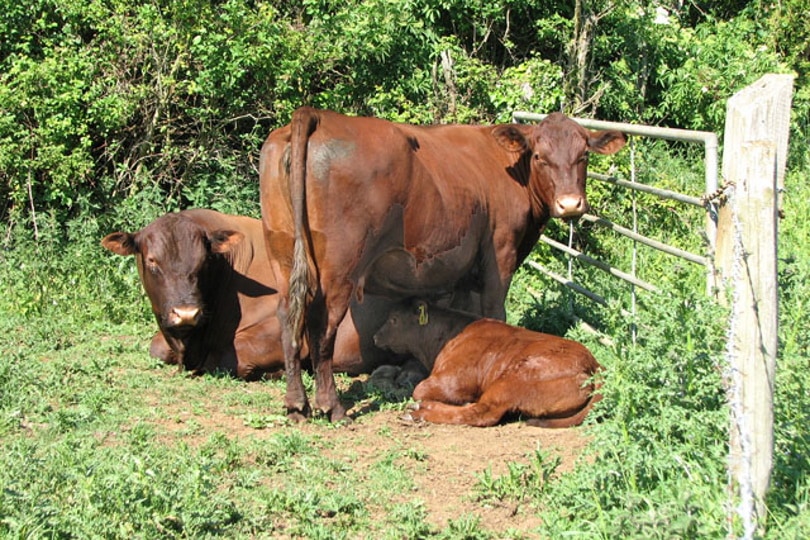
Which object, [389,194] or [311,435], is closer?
[311,435]

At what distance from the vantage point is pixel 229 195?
434 inches

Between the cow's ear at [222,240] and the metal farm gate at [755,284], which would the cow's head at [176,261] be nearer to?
the cow's ear at [222,240]

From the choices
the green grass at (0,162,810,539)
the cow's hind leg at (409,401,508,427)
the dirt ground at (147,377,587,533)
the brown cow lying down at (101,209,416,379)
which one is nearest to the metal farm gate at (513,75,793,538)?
the green grass at (0,162,810,539)

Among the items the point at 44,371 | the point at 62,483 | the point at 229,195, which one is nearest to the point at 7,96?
the point at 229,195

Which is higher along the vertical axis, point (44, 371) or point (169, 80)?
point (169, 80)

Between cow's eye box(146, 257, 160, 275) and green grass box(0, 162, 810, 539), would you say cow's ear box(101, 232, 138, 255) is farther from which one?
green grass box(0, 162, 810, 539)

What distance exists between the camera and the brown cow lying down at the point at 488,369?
6215mm

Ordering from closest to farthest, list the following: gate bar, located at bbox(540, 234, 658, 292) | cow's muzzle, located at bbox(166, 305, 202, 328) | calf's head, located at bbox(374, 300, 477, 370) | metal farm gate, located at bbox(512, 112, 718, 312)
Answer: metal farm gate, located at bbox(512, 112, 718, 312), gate bar, located at bbox(540, 234, 658, 292), calf's head, located at bbox(374, 300, 477, 370), cow's muzzle, located at bbox(166, 305, 202, 328)

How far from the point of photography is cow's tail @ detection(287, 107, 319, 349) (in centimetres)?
615

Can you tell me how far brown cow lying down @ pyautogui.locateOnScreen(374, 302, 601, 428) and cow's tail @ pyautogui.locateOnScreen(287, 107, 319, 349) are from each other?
3.45ft

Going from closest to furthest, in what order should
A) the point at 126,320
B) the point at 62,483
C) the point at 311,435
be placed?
1. the point at 62,483
2. the point at 311,435
3. the point at 126,320

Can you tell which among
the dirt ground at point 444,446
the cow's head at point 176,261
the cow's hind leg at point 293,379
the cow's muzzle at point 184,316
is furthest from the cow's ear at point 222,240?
the cow's hind leg at point 293,379

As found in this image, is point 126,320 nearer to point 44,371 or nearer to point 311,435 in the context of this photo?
point 44,371

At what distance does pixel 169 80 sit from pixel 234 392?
4774mm
